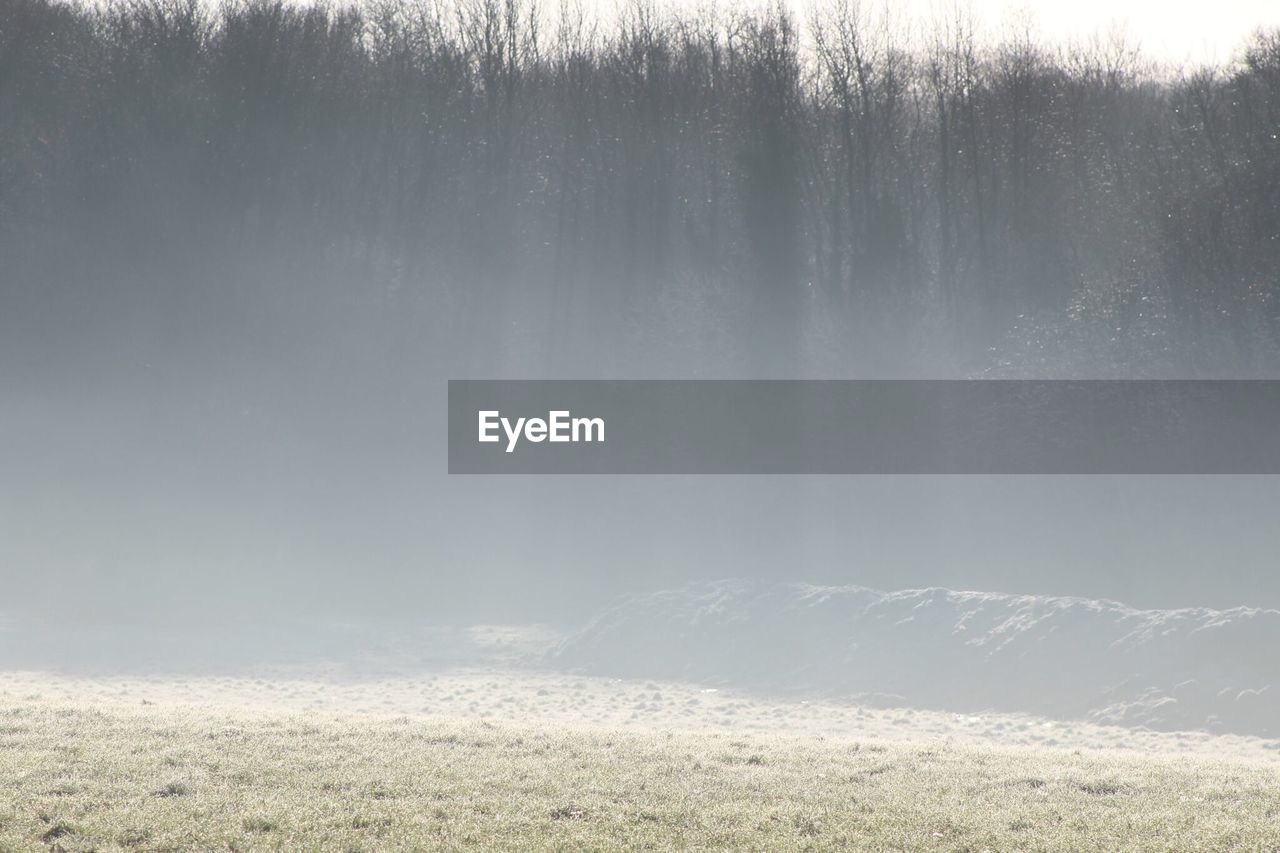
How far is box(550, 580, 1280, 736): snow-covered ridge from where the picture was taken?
1709 centimetres

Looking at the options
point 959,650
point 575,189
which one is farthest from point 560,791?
point 575,189

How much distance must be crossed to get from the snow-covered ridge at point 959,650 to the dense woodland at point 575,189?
14809 millimetres

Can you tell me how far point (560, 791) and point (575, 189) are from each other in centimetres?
3243

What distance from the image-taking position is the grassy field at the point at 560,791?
296 inches

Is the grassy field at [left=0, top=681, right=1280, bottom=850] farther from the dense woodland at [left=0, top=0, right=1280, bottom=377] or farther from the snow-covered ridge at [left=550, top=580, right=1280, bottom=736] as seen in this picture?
the dense woodland at [left=0, top=0, right=1280, bottom=377]

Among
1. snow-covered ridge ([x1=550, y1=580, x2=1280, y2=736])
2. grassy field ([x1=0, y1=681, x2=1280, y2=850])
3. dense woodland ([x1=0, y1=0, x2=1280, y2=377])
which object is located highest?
dense woodland ([x1=0, y1=0, x2=1280, y2=377])

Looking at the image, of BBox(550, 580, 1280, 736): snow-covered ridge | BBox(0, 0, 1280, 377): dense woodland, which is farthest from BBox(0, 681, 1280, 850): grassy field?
BBox(0, 0, 1280, 377): dense woodland

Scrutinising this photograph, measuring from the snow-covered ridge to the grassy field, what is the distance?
17.7 ft

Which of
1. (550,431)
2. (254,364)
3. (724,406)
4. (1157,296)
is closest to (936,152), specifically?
(1157,296)

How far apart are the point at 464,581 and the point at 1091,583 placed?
16041 mm

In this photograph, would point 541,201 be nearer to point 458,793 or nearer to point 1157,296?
point 1157,296

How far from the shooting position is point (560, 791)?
29.3ft

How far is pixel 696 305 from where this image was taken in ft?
125

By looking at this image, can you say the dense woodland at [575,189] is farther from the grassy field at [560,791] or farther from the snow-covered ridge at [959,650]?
the grassy field at [560,791]
